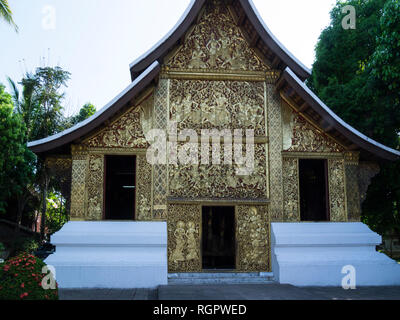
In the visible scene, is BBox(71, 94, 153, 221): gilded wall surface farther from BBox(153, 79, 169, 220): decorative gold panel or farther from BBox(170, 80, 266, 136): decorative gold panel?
BBox(170, 80, 266, 136): decorative gold panel

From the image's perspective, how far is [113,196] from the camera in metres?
9.80

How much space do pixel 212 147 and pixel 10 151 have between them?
9.98 m

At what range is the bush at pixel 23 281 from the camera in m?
5.34

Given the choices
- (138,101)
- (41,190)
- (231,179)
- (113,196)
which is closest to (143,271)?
(113,196)

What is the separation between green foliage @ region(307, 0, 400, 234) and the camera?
9555mm

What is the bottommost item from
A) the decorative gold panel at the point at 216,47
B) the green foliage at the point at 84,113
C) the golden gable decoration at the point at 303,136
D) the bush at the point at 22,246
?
the bush at the point at 22,246

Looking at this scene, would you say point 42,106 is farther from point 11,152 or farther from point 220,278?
point 220,278

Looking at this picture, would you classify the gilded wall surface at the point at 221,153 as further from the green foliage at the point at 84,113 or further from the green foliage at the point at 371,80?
the green foliage at the point at 84,113

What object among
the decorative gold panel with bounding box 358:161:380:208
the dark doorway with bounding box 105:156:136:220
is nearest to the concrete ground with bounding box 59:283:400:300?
the dark doorway with bounding box 105:156:136:220

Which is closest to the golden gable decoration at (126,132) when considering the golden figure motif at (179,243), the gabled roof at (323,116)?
the golden figure motif at (179,243)

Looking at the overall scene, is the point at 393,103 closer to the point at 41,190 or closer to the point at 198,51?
the point at 198,51

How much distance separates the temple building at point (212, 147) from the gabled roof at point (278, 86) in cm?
2

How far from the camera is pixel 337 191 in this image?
382 inches

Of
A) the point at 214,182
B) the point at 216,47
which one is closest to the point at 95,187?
the point at 214,182
